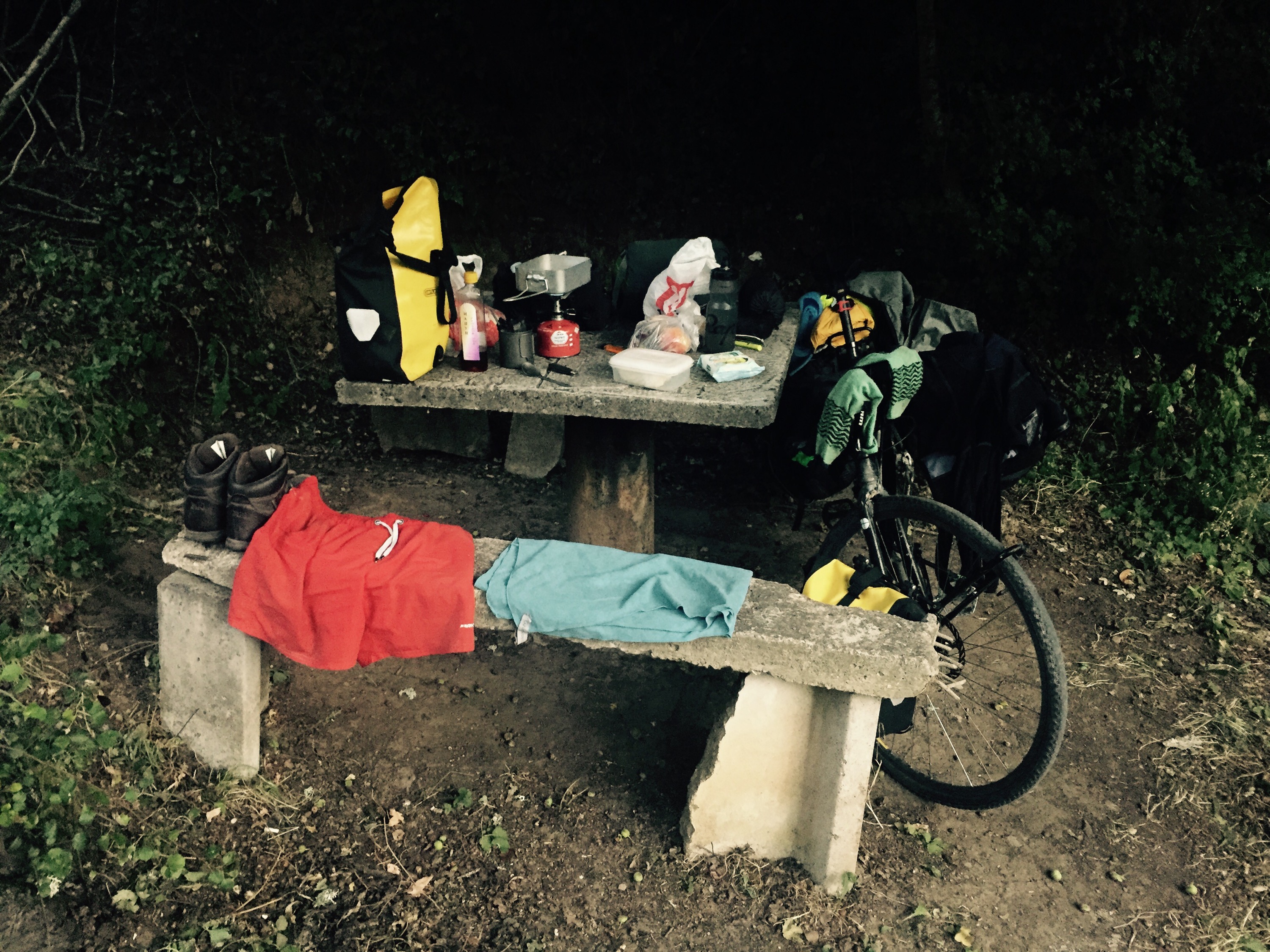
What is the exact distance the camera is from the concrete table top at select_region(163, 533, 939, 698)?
7.69 feet

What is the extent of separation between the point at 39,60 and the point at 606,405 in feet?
15.2

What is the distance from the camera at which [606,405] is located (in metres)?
2.87

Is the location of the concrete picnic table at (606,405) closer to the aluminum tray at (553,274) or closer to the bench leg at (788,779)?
the aluminum tray at (553,274)

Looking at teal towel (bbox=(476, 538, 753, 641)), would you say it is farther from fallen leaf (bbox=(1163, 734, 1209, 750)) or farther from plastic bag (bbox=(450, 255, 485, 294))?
fallen leaf (bbox=(1163, 734, 1209, 750))

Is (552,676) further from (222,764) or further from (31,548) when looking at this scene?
(31,548)

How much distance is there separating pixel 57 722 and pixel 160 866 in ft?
2.09

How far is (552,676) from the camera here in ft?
11.0

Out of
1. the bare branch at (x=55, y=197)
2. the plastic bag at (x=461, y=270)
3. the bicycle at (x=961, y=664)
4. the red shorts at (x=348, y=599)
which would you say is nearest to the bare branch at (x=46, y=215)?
the bare branch at (x=55, y=197)

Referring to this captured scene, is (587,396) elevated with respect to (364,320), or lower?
lower

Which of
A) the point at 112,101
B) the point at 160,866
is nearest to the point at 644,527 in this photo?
the point at 160,866

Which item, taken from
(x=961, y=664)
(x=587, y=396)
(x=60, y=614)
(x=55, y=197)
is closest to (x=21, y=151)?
(x=55, y=197)

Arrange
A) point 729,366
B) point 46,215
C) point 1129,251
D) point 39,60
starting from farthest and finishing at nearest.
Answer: point 46,215, point 39,60, point 1129,251, point 729,366

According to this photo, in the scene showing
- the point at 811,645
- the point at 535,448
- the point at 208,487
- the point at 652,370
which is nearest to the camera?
the point at 811,645

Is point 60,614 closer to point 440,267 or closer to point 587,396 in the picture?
point 440,267
